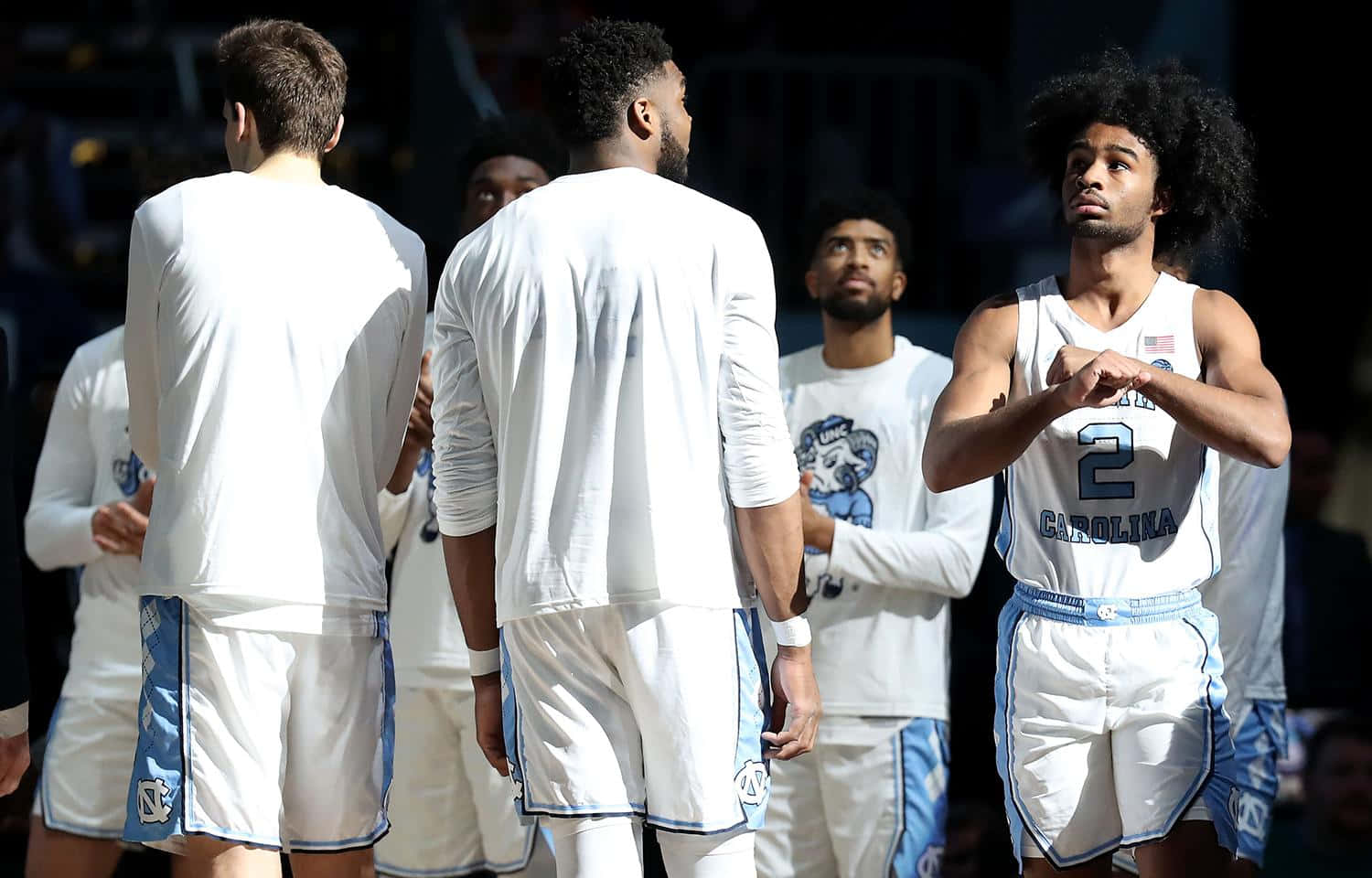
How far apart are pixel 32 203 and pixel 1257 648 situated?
21.6 feet

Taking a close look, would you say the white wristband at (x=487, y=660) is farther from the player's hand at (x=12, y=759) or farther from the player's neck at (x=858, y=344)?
the player's neck at (x=858, y=344)

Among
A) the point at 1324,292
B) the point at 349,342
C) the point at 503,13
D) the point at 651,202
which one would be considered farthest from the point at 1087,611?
the point at 503,13

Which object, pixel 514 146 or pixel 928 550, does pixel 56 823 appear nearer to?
pixel 514 146

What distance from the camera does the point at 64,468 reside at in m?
4.88

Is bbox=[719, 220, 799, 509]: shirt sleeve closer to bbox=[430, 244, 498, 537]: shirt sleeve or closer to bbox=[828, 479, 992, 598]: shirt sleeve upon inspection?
bbox=[430, 244, 498, 537]: shirt sleeve

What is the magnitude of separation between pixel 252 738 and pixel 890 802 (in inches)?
80.7

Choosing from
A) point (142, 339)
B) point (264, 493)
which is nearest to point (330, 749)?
point (264, 493)

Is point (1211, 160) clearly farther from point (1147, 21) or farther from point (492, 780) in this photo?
point (1147, 21)

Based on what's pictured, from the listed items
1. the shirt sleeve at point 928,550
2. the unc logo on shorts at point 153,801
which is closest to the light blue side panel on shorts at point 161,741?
the unc logo on shorts at point 153,801

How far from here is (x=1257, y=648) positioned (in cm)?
468

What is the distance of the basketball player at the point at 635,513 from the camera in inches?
128

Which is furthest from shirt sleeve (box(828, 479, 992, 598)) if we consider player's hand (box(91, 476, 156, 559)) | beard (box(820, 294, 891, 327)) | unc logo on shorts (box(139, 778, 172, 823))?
unc logo on shorts (box(139, 778, 172, 823))

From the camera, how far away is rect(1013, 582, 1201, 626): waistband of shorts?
12.5 ft

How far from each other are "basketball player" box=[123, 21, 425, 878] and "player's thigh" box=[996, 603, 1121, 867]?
1382mm
